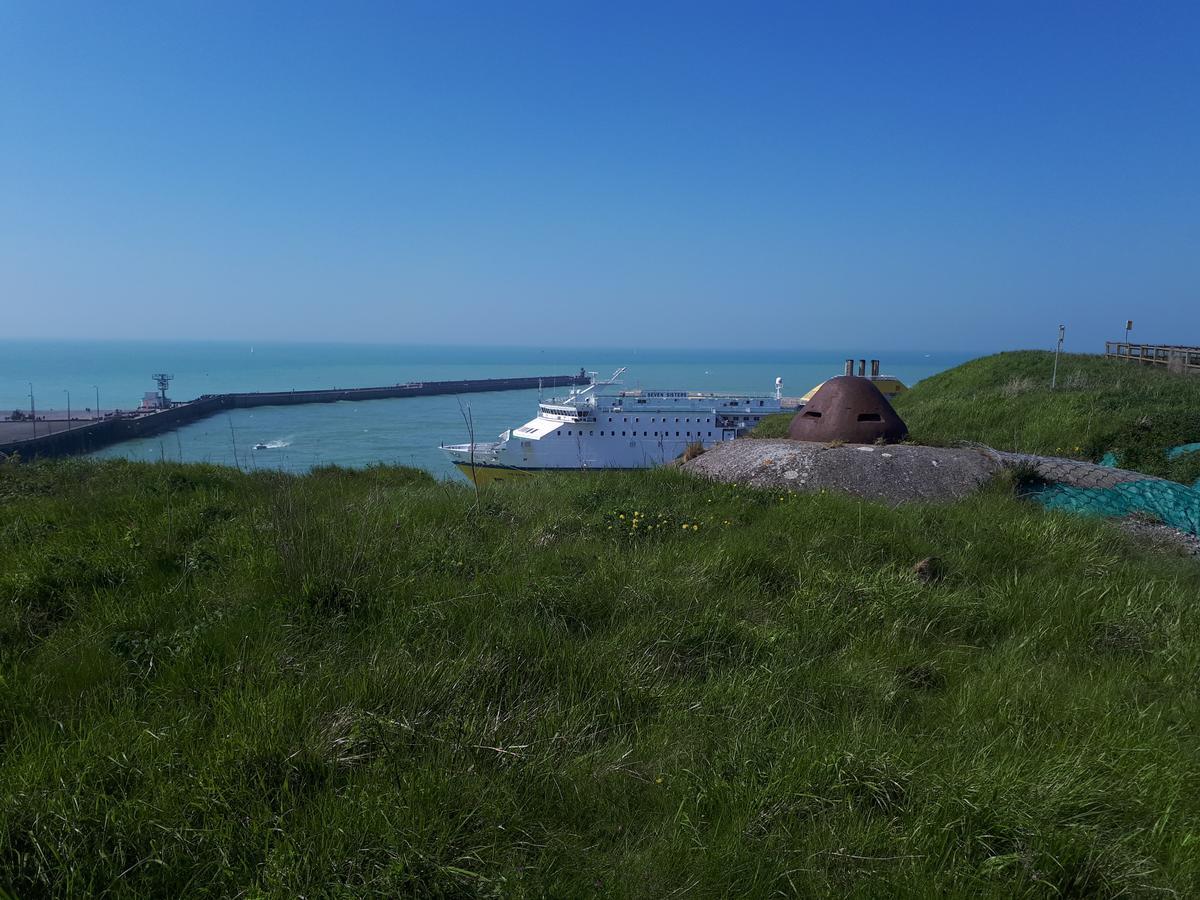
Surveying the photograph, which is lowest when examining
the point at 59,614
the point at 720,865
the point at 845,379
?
the point at 720,865

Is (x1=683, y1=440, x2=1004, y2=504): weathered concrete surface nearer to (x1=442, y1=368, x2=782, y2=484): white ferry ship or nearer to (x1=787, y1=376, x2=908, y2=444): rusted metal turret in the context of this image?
(x1=787, y1=376, x2=908, y2=444): rusted metal turret

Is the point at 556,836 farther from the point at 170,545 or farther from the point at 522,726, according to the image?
the point at 170,545

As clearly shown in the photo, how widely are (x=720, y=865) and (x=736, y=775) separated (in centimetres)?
45

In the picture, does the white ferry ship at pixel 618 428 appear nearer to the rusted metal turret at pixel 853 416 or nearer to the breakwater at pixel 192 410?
the breakwater at pixel 192 410

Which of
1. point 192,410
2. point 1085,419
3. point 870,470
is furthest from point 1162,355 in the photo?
point 192,410

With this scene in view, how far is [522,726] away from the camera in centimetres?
276

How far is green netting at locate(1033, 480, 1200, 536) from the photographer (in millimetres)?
7160

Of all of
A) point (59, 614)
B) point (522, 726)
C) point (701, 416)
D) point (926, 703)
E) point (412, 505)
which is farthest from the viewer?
point (701, 416)

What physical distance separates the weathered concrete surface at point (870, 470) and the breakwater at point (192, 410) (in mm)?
16943

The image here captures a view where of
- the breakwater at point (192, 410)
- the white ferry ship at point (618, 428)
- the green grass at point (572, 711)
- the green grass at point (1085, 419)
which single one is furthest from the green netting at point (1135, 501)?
the white ferry ship at point (618, 428)

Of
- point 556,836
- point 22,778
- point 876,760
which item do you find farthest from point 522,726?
point 22,778

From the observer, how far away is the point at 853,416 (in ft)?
31.5

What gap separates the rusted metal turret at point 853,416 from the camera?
9500mm

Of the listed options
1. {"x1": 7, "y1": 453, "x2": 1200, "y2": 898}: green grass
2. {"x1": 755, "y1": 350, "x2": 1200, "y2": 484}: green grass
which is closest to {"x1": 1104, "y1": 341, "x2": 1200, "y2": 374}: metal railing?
{"x1": 755, "y1": 350, "x2": 1200, "y2": 484}: green grass
